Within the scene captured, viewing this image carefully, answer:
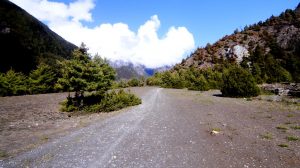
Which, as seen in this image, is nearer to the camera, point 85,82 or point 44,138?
point 44,138

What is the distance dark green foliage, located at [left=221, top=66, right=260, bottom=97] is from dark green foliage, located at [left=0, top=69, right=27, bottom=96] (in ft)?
128

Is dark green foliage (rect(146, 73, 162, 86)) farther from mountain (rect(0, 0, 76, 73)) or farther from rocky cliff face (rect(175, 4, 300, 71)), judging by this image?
mountain (rect(0, 0, 76, 73))

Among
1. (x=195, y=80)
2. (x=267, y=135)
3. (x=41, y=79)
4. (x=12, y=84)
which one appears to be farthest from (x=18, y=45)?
(x=267, y=135)

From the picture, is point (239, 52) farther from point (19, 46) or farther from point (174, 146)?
point (19, 46)

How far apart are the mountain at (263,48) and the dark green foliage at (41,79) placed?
45830 mm

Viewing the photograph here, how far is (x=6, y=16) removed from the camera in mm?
165750

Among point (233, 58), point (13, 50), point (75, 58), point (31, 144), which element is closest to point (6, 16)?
point (13, 50)

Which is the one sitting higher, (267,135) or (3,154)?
(267,135)

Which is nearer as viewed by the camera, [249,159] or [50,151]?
[249,159]

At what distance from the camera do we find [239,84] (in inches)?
1422

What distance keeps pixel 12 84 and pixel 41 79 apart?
21.2 ft

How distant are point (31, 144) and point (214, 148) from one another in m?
8.53

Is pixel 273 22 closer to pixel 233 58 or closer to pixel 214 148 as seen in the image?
pixel 233 58

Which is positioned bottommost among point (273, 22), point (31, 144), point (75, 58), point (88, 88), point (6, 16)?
point (31, 144)
